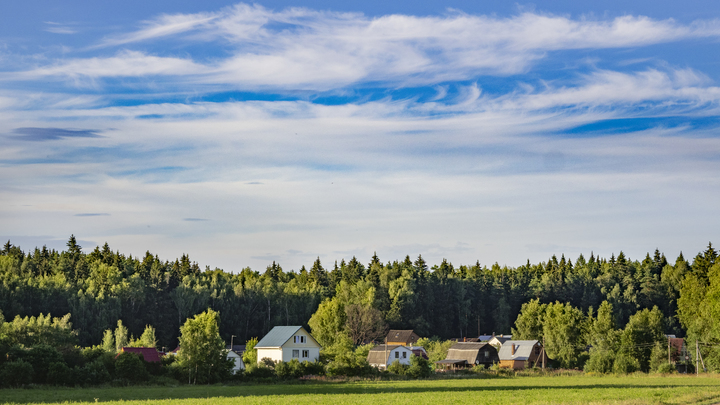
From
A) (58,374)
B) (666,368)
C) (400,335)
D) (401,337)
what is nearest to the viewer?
(58,374)

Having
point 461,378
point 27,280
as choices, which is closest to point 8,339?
point 461,378

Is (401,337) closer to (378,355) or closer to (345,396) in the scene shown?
(378,355)

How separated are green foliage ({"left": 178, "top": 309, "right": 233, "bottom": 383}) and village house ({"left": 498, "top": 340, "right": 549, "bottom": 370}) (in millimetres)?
50123

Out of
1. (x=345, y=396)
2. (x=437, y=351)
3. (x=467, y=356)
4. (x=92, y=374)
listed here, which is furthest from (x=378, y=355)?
(x=345, y=396)

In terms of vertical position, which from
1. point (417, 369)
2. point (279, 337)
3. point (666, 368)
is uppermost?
point (279, 337)

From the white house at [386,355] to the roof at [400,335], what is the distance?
19.1m

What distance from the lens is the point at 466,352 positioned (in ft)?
313

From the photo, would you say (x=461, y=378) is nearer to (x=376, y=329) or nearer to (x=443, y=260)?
(x=376, y=329)

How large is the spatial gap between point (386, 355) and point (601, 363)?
25062 millimetres

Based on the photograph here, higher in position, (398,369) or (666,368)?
(398,369)

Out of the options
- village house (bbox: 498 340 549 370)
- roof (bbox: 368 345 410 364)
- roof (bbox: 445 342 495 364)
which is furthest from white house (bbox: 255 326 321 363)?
village house (bbox: 498 340 549 370)

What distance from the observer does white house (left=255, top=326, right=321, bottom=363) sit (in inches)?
3253

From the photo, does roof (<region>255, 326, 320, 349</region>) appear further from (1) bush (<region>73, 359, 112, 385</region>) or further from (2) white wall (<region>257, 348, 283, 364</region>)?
(1) bush (<region>73, 359, 112, 385</region>)

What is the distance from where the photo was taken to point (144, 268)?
125062mm
